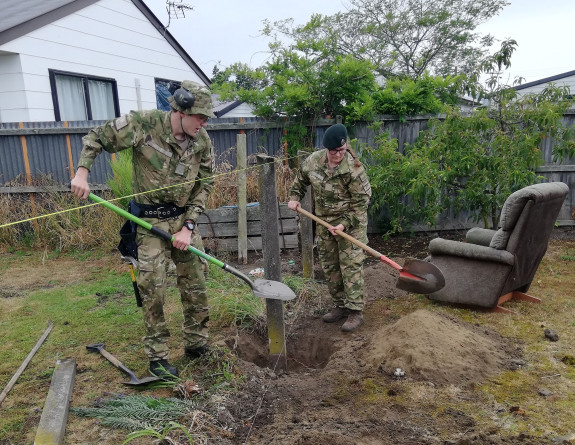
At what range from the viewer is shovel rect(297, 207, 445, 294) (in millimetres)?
4211

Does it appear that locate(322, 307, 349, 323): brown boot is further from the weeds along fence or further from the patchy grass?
the weeds along fence

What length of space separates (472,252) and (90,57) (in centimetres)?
929

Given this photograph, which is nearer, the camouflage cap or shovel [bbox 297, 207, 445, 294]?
the camouflage cap

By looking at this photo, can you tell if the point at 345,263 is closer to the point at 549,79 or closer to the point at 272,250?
the point at 272,250

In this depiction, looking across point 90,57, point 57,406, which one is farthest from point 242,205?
point 90,57

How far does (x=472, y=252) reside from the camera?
4.49 m

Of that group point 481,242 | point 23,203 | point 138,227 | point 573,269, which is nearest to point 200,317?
point 138,227

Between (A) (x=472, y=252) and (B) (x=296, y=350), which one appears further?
(A) (x=472, y=252)

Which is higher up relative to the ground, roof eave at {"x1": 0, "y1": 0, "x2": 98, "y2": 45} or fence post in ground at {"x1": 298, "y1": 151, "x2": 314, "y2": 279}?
roof eave at {"x1": 0, "y1": 0, "x2": 98, "y2": 45}

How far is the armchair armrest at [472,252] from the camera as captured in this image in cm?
433

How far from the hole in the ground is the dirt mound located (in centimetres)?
56

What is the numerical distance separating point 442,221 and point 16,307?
6559mm

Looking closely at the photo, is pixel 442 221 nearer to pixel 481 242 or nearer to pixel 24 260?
pixel 481 242

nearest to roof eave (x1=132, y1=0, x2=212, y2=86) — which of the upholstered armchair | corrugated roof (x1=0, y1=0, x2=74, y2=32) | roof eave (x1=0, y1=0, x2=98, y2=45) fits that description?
roof eave (x1=0, y1=0, x2=98, y2=45)
